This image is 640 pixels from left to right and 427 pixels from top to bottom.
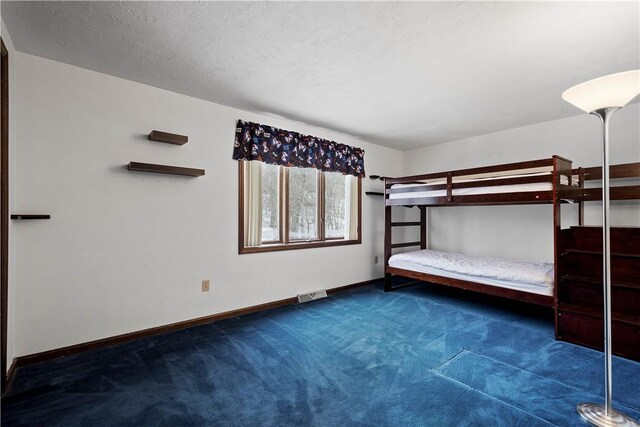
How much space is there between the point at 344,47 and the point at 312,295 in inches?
108

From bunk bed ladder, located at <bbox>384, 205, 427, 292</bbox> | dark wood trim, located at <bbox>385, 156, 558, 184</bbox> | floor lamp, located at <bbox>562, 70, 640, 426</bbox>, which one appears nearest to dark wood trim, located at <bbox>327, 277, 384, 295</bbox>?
bunk bed ladder, located at <bbox>384, 205, 427, 292</bbox>

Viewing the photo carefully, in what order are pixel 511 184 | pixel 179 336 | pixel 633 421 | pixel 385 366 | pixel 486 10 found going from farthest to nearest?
pixel 511 184 < pixel 179 336 < pixel 385 366 < pixel 486 10 < pixel 633 421

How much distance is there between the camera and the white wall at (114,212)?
207cm

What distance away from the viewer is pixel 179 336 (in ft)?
8.30

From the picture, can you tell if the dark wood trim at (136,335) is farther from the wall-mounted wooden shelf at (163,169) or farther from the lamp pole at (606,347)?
the lamp pole at (606,347)

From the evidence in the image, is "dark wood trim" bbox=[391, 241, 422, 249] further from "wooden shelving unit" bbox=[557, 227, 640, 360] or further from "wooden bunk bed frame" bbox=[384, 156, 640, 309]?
"wooden shelving unit" bbox=[557, 227, 640, 360]

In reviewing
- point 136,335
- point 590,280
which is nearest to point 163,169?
point 136,335

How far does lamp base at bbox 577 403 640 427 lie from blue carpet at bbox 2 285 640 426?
64 millimetres

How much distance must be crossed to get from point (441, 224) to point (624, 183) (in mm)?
2086

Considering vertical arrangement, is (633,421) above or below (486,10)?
below

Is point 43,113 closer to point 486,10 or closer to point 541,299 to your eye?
point 486,10

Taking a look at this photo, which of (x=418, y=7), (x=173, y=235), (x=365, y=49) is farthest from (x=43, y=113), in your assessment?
(x=418, y=7)

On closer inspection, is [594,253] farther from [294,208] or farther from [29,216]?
[29,216]

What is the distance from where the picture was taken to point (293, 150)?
11.3 ft
